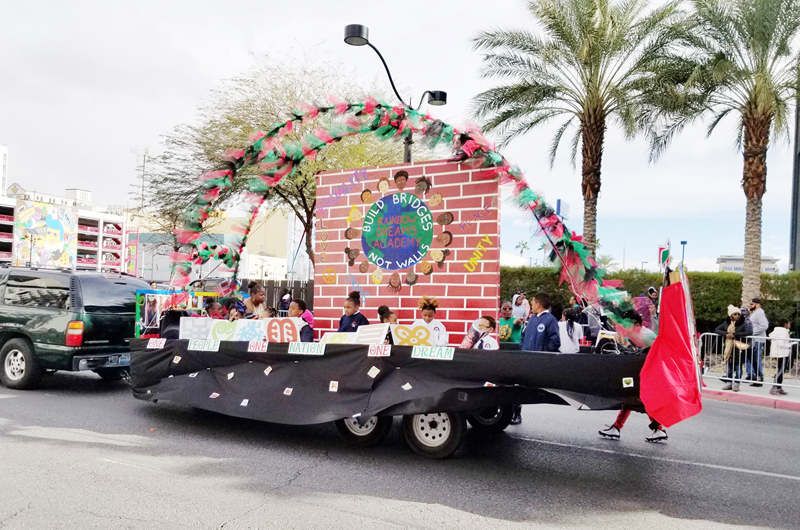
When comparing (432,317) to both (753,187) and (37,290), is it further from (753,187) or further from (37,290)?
(753,187)

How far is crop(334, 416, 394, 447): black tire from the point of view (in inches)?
261

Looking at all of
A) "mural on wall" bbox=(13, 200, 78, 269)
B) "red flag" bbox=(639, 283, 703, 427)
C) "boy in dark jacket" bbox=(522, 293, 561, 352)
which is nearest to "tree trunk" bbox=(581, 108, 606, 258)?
"boy in dark jacket" bbox=(522, 293, 561, 352)

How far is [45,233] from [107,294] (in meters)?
78.5

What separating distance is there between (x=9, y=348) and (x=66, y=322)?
4.20ft

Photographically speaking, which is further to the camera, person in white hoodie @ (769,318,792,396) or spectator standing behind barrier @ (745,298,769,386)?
spectator standing behind barrier @ (745,298,769,386)

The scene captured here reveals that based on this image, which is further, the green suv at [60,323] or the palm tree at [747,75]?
the palm tree at [747,75]

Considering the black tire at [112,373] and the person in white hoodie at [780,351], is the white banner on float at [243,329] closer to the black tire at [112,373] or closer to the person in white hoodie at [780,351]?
the black tire at [112,373]

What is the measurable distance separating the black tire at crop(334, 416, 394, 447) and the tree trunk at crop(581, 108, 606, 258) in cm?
1229

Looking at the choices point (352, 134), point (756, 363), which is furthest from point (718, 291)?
point (352, 134)

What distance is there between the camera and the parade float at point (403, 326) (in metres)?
5.56

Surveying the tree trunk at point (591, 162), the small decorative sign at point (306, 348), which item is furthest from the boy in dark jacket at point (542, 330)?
the tree trunk at point (591, 162)

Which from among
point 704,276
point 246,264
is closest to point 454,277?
point 704,276

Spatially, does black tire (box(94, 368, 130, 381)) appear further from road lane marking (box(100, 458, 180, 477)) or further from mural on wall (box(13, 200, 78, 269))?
mural on wall (box(13, 200, 78, 269))

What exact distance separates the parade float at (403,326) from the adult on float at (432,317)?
0.38ft
